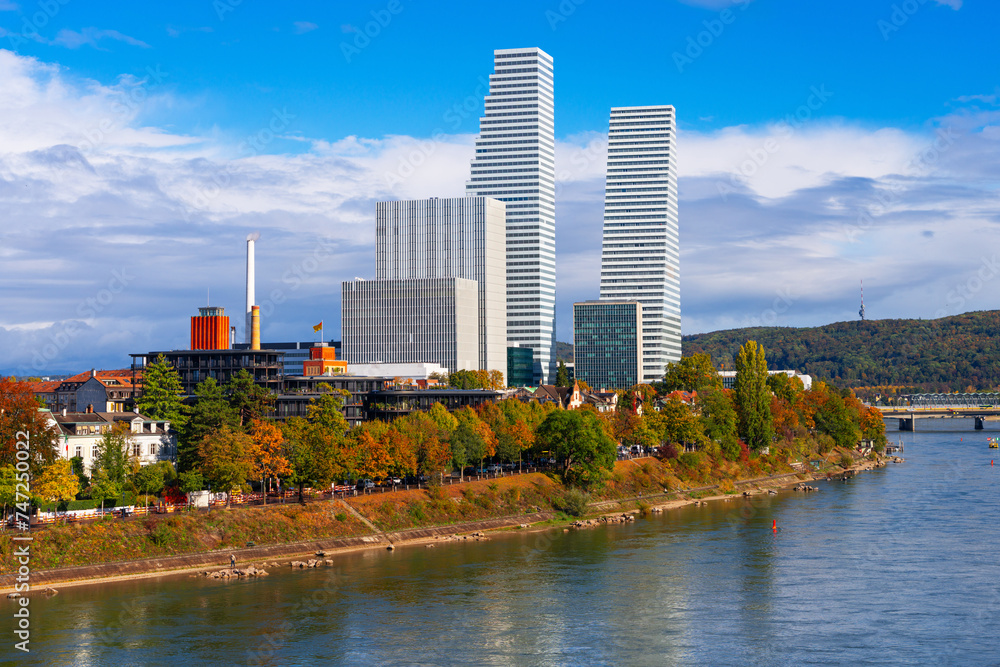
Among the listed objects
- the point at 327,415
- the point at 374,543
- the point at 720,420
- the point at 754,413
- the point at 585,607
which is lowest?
the point at 585,607

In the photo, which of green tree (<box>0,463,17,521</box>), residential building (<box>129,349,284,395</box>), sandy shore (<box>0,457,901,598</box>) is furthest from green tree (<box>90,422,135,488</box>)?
residential building (<box>129,349,284,395</box>)

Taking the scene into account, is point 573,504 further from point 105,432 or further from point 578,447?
point 105,432

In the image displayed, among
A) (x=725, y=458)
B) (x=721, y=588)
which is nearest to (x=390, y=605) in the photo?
(x=721, y=588)

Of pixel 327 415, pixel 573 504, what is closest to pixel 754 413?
pixel 573 504

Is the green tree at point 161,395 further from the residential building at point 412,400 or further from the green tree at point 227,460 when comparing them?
the residential building at point 412,400

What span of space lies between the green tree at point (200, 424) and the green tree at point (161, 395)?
25.5 feet

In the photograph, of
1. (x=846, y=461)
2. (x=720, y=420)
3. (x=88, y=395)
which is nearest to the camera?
(x=88, y=395)

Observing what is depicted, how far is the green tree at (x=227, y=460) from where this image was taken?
10019cm

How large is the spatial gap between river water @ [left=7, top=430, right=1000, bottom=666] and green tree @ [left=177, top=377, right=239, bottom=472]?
915 inches

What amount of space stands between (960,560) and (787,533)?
2147cm

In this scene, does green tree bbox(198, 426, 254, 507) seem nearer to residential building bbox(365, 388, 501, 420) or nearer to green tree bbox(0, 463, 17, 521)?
green tree bbox(0, 463, 17, 521)

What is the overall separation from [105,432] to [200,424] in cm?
993

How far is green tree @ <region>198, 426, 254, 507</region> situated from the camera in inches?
3944

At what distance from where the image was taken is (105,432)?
10838cm
